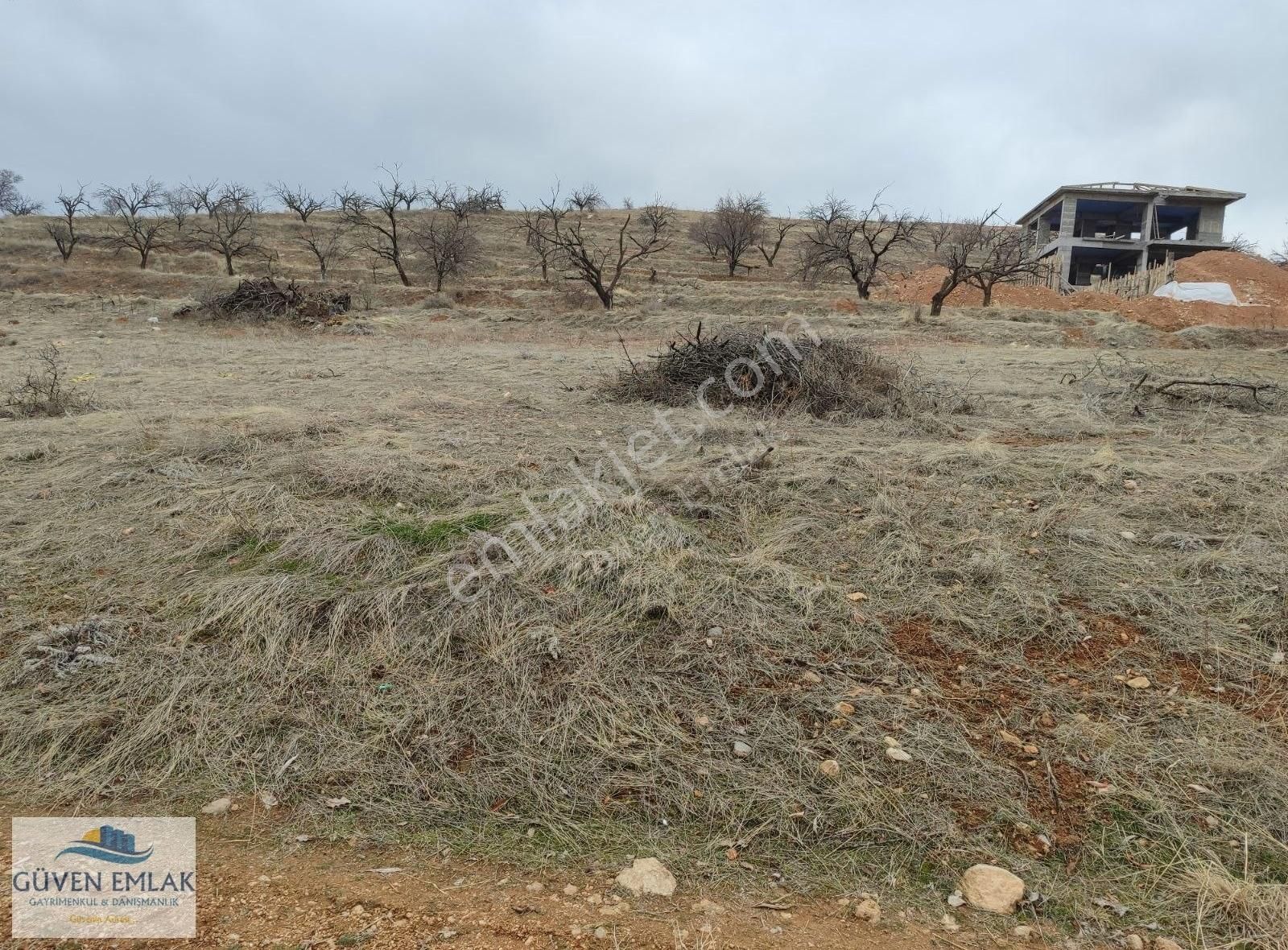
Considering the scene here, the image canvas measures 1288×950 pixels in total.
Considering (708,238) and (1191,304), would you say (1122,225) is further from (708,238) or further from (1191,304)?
(708,238)

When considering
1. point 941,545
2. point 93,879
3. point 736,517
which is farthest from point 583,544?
point 93,879

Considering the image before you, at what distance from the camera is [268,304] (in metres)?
16.8

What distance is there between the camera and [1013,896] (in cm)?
173

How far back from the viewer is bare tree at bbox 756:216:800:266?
116 feet

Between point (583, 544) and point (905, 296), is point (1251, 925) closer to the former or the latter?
point (583, 544)

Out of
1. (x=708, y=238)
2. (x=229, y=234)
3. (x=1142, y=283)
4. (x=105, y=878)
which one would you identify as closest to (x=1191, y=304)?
(x=1142, y=283)

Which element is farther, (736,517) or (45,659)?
(736,517)

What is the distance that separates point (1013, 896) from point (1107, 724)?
0.83 meters

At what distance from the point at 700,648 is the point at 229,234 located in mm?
32508

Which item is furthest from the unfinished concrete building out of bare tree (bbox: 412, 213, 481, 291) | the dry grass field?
the dry grass field

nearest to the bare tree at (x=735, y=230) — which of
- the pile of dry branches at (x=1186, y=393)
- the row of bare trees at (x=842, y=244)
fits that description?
the row of bare trees at (x=842, y=244)

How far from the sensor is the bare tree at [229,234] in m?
29.2

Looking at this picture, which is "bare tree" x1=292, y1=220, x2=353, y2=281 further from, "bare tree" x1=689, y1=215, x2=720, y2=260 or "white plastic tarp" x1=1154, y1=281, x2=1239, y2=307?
"white plastic tarp" x1=1154, y1=281, x2=1239, y2=307

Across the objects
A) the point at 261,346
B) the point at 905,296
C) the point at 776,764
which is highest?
the point at 905,296
